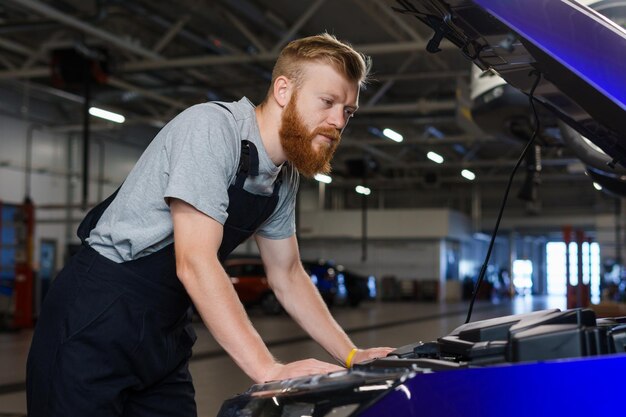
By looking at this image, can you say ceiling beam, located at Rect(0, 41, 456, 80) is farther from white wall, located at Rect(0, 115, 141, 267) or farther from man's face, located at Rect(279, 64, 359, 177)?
man's face, located at Rect(279, 64, 359, 177)

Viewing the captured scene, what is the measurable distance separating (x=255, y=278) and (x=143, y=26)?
6192 mm

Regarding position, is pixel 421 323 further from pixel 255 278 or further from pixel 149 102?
pixel 149 102

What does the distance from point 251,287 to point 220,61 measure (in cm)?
626

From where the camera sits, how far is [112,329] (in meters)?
1.62

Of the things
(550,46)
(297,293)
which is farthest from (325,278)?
(550,46)

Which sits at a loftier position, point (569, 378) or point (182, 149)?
point (182, 149)

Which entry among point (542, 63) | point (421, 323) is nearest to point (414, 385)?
→ point (542, 63)

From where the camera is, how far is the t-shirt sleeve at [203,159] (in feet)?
4.97

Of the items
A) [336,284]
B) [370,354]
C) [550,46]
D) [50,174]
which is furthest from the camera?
[50,174]

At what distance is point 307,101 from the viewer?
5.27ft

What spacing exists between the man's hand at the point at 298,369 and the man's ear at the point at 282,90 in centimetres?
56

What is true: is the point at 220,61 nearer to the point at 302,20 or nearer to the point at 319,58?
the point at 302,20

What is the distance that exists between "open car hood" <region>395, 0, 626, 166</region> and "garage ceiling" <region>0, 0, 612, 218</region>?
13.3 feet

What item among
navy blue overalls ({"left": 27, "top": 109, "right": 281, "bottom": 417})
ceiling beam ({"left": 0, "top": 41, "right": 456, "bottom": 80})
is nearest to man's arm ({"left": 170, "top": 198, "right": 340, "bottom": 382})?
navy blue overalls ({"left": 27, "top": 109, "right": 281, "bottom": 417})
